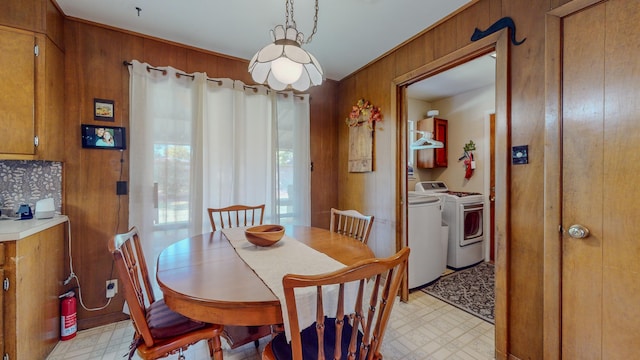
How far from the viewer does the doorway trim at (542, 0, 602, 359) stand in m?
1.48

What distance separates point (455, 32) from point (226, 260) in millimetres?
2277

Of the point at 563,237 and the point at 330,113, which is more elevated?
the point at 330,113

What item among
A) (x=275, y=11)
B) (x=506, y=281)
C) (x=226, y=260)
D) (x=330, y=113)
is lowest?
(x=506, y=281)

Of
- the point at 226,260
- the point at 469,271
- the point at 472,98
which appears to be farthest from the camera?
the point at 472,98

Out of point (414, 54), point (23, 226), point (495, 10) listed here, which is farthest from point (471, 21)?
point (23, 226)

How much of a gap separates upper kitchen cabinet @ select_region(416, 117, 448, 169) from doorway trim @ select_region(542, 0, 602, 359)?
244 centimetres

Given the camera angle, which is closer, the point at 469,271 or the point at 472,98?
the point at 469,271

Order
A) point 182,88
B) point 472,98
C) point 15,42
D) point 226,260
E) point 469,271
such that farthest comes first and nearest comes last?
1. point 472,98
2. point 469,271
3. point 182,88
4. point 15,42
5. point 226,260

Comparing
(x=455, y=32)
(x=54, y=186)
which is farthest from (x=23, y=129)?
(x=455, y=32)

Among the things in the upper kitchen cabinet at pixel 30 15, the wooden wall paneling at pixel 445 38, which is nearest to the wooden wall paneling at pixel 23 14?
the upper kitchen cabinet at pixel 30 15

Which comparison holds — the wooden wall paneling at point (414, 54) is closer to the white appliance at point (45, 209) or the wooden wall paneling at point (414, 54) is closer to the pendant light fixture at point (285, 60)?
the pendant light fixture at point (285, 60)

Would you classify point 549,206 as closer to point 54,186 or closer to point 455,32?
point 455,32

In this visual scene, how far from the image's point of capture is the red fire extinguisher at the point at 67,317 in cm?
197

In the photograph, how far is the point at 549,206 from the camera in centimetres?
152
